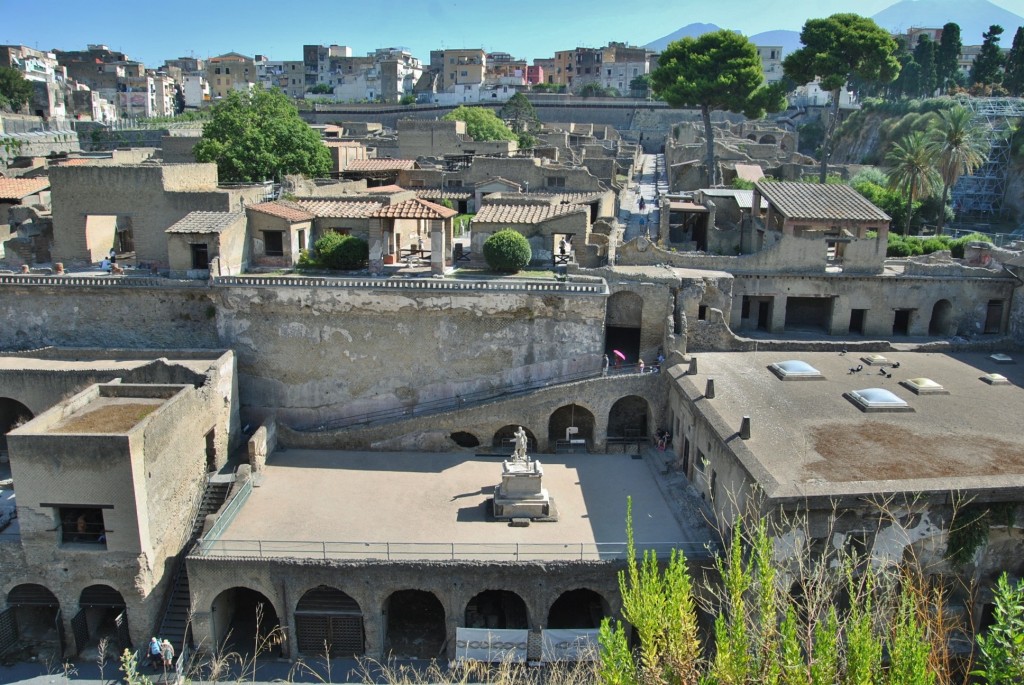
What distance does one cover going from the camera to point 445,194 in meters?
47.3

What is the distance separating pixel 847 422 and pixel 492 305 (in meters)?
13.4

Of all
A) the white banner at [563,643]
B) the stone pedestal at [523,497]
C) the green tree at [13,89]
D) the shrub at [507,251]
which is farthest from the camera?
the green tree at [13,89]

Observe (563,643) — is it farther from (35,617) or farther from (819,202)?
(819,202)

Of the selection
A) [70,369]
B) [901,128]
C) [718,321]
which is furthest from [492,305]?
[901,128]

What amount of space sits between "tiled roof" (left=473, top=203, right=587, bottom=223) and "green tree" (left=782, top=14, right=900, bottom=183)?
61.5ft

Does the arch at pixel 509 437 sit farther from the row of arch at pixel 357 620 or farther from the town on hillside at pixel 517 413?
the row of arch at pixel 357 620

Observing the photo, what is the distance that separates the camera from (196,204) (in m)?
36.5

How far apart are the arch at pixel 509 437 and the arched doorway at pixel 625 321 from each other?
15.0 ft

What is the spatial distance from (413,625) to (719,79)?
3736 centimetres

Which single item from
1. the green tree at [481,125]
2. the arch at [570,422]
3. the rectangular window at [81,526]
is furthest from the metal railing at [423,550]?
the green tree at [481,125]

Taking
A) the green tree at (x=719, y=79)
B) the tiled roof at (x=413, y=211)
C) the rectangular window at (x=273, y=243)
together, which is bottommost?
the rectangular window at (x=273, y=243)

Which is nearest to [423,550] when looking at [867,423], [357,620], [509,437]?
[357,620]

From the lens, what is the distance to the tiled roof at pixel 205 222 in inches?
1325

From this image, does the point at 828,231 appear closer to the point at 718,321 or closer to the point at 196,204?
the point at 718,321
